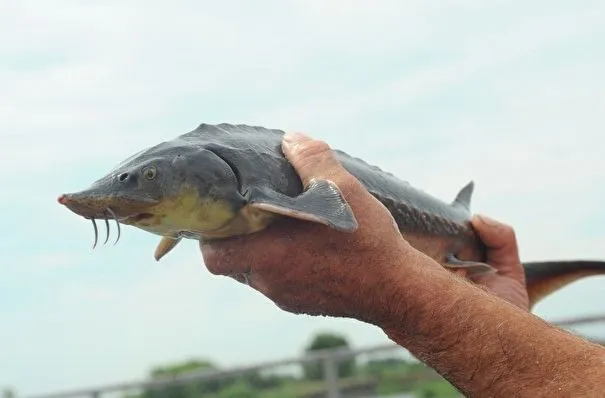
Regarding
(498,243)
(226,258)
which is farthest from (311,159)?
(498,243)

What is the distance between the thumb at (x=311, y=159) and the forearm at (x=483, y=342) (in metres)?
0.36

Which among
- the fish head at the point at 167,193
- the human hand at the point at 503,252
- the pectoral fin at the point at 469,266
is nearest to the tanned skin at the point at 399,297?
the fish head at the point at 167,193

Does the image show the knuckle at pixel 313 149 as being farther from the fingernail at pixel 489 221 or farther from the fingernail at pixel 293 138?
the fingernail at pixel 489 221

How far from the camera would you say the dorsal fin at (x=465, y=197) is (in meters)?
4.65

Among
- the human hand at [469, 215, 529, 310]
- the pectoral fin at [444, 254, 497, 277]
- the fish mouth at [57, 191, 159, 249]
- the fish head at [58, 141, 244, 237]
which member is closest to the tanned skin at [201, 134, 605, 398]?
the fish head at [58, 141, 244, 237]

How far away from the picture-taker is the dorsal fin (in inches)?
183

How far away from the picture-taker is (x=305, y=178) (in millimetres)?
2902

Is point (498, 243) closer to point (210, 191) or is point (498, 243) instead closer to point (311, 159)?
point (311, 159)

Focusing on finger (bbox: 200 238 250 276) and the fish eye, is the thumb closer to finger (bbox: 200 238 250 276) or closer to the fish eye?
finger (bbox: 200 238 250 276)

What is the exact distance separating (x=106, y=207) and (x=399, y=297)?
0.86 meters

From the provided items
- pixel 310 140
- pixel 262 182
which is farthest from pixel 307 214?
pixel 310 140

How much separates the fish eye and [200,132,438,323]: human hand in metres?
0.31

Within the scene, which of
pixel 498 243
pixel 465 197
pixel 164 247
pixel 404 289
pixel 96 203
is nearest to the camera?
pixel 96 203

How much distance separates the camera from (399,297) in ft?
9.01
